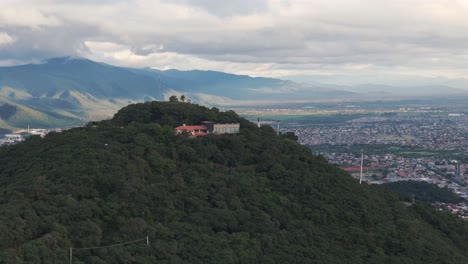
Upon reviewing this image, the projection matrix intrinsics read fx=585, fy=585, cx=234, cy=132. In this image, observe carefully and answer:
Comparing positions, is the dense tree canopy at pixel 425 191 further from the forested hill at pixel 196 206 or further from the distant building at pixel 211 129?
the distant building at pixel 211 129

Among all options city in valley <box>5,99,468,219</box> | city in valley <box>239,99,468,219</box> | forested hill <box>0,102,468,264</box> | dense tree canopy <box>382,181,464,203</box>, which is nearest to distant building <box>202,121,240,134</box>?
forested hill <box>0,102,468,264</box>

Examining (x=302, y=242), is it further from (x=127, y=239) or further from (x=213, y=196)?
(x=127, y=239)

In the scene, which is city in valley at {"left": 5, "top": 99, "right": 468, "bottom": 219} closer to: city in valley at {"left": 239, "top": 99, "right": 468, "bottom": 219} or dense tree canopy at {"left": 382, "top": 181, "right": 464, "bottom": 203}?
city in valley at {"left": 239, "top": 99, "right": 468, "bottom": 219}

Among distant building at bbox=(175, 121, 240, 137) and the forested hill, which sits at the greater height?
distant building at bbox=(175, 121, 240, 137)

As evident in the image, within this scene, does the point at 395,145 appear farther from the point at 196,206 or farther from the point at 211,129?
the point at 196,206

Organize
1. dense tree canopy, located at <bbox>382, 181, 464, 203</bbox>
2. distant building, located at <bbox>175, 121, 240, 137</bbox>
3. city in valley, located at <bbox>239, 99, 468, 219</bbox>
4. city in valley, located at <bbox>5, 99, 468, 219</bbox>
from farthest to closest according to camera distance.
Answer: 1. city in valley, located at <bbox>239, 99, 468, 219</bbox>
2. city in valley, located at <bbox>5, 99, 468, 219</bbox>
3. dense tree canopy, located at <bbox>382, 181, 464, 203</bbox>
4. distant building, located at <bbox>175, 121, 240, 137</bbox>

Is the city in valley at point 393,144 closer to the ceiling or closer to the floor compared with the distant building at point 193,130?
closer to the floor

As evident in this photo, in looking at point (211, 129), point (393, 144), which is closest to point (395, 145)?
point (393, 144)

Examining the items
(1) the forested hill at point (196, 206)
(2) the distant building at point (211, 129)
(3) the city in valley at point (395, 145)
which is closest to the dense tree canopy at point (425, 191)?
(3) the city in valley at point (395, 145)
